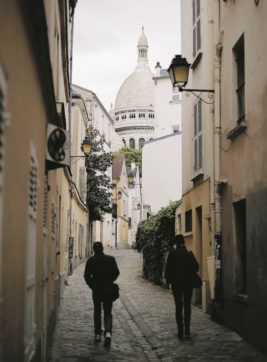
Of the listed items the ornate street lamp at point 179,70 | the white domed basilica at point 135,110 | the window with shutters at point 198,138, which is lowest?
the window with shutters at point 198,138

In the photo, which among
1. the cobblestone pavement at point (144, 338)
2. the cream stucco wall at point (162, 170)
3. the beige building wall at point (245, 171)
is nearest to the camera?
the cobblestone pavement at point (144, 338)

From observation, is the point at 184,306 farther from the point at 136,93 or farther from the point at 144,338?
the point at 136,93

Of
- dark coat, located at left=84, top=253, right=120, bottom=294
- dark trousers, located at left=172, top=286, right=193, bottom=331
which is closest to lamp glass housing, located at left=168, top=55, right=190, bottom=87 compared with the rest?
dark coat, located at left=84, top=253, right=120, bottom=294

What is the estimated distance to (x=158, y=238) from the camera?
2033 centimetres

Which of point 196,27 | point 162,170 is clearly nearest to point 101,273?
point 196,27

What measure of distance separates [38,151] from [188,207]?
1062 cm

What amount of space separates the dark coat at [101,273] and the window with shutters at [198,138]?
4.96 meters

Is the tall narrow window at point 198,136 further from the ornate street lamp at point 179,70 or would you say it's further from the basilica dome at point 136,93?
the basilica dome at point 136,93

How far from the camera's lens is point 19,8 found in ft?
14.2

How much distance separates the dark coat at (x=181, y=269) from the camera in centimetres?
1082

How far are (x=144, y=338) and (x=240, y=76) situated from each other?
4863 millimetres

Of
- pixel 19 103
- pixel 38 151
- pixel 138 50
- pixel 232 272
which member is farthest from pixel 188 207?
pixel 138 50

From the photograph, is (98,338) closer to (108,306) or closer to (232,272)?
(108,306)

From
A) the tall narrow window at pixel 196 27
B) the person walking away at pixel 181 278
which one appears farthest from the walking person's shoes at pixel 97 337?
the tall narrow window at pixel 196 27
